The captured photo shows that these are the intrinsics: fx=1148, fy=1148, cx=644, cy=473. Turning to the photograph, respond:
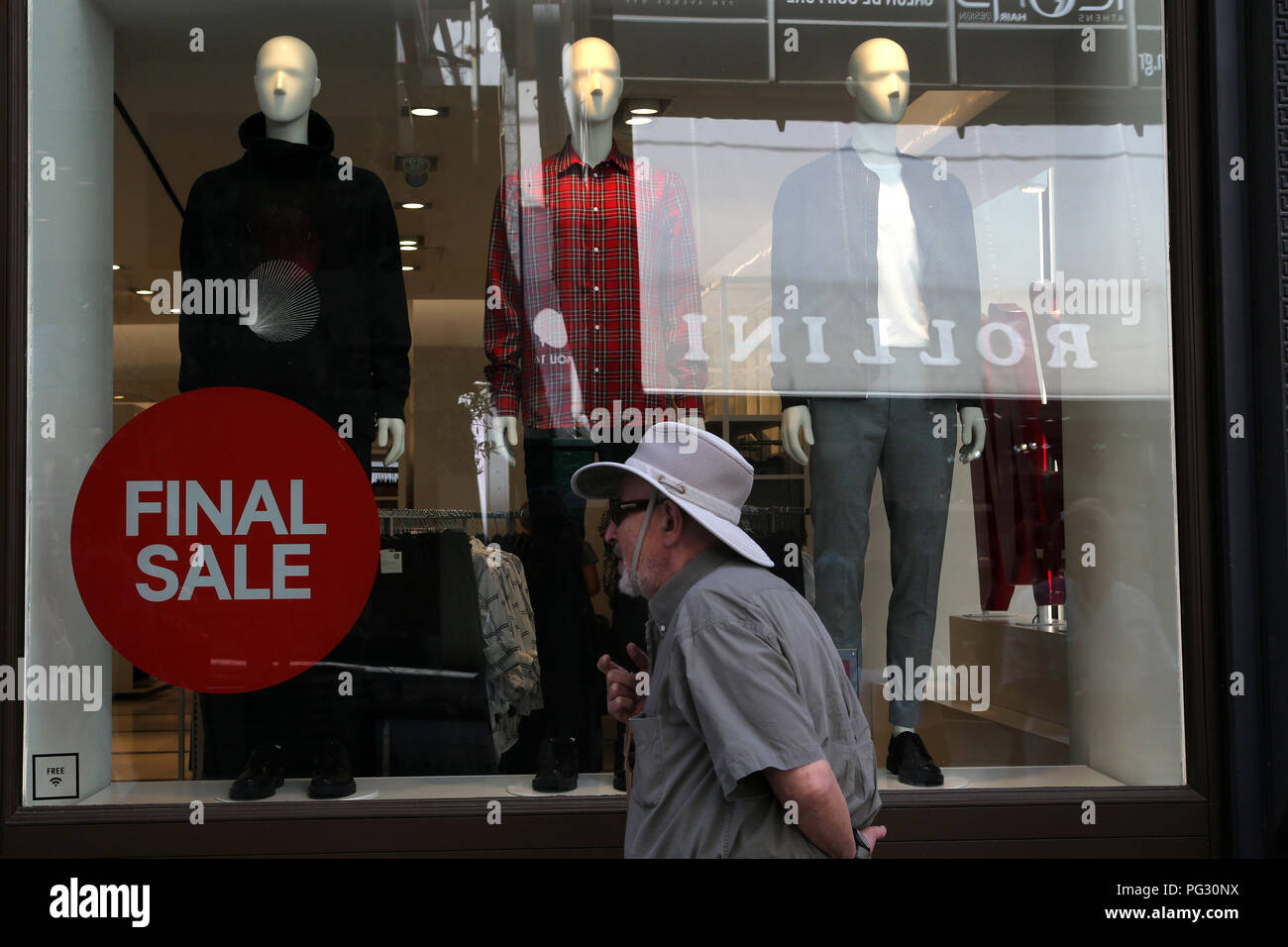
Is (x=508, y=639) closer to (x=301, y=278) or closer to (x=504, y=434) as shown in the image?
(x=504, y=434)

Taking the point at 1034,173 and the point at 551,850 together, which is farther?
the point at 1034,173

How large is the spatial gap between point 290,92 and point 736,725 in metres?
2.43

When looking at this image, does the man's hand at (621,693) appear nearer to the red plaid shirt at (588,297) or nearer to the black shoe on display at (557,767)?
the black shoe on display at (557,767)

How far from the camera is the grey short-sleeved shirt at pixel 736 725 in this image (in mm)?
1692

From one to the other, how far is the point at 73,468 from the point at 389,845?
4.21ft

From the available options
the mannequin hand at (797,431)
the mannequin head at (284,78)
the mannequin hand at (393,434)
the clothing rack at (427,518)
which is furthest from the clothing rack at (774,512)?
the mannequin head at (284,78)

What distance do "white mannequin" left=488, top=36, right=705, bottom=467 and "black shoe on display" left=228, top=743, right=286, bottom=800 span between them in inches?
40.6

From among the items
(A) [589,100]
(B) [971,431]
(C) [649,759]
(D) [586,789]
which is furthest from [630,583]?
(A) [589,100]

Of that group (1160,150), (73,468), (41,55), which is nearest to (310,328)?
(73,468)

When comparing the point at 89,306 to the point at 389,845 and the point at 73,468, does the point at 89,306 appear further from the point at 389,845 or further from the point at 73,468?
the point at 389,845

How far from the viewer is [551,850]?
9.78 feet

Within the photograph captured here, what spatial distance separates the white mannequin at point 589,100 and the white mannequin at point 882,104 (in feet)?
2.28

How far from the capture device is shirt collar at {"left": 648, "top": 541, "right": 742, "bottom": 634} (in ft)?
6.25

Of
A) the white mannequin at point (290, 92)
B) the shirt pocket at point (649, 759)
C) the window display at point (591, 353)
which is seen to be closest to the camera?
the shirt pocket at point (649, 759)
